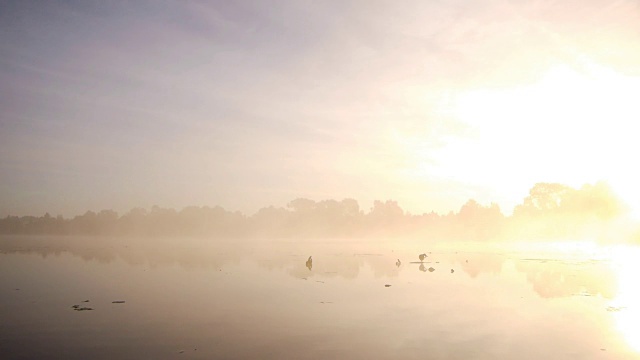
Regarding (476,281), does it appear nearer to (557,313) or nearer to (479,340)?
(557,313)

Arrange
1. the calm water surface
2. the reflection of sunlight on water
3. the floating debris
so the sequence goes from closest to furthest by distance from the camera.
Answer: the calm water surface < the reflection of sunlight on water < the floating debris

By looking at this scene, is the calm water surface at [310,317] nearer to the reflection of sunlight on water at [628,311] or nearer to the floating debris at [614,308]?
the reflection of sunlight on water at [628,311]

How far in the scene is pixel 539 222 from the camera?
177500 mm

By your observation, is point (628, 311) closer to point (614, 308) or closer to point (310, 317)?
point (614, 308)

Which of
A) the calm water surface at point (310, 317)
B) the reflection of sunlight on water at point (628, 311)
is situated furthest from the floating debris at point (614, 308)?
the calm water surface at point (310, 317)

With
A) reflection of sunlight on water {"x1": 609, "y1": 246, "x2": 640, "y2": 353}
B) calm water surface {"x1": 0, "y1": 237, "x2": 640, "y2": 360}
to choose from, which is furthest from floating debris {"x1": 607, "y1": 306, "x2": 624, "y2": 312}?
calm water surface {"x1": 0, "y1": 237, "x2": 640, "y2": 360}

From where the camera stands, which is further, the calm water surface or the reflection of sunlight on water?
the reflection of sunlight on water

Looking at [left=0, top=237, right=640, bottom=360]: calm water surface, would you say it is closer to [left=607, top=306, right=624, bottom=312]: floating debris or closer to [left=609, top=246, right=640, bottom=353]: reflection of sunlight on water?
[left=609, top=246, right=640, bottom=353]: reflection of sunlight on water

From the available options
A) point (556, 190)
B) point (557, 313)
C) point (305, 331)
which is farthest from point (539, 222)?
point (305, 331)

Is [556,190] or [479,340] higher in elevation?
[556,190]

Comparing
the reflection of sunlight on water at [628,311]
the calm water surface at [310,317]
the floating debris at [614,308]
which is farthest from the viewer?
the floating debris at [614,308]

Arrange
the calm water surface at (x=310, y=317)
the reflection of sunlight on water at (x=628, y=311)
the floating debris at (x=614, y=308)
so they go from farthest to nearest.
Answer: the floating debris at (x=614, y=308)
the reflection of sunlight on water at (x=628, y=311)
the calm water surface at (x=310, y=317)

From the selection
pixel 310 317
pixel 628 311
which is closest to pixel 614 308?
pixel 628 311

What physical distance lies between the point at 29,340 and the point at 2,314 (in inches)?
253
